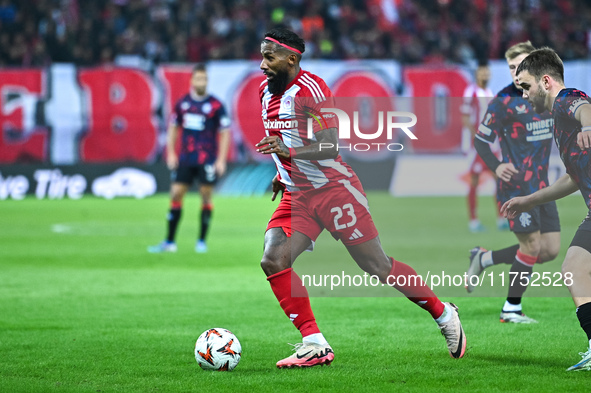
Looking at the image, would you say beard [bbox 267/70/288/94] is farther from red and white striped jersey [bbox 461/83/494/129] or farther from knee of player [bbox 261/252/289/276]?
A: red and white striped jersey [bbox 461/83/494/129]

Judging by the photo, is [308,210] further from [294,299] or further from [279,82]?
[279,82]

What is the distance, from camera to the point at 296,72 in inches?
214

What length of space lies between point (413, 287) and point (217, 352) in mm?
1292

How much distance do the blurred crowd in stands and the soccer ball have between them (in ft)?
67.0

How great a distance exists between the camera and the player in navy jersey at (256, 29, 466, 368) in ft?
17.2

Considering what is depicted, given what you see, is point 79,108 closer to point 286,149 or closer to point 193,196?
point 193,196

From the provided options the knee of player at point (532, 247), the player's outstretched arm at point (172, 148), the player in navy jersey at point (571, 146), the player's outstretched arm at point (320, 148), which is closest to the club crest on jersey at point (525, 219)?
the knee of player at point (532, 247)

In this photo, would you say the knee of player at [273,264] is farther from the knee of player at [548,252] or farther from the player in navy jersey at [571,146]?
the knee of player at [548,252]

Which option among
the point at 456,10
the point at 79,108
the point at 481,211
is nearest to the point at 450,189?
the point at 481,211

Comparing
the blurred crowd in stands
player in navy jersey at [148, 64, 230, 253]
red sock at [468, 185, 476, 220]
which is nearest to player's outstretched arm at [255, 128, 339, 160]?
player in navy jersey at [148, 64, 230, 253]

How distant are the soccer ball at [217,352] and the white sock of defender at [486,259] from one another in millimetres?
2778

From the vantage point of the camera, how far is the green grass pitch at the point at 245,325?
493cm

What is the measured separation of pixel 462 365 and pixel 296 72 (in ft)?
6.89

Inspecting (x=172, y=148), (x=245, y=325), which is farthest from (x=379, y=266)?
(x=172, y=148)
